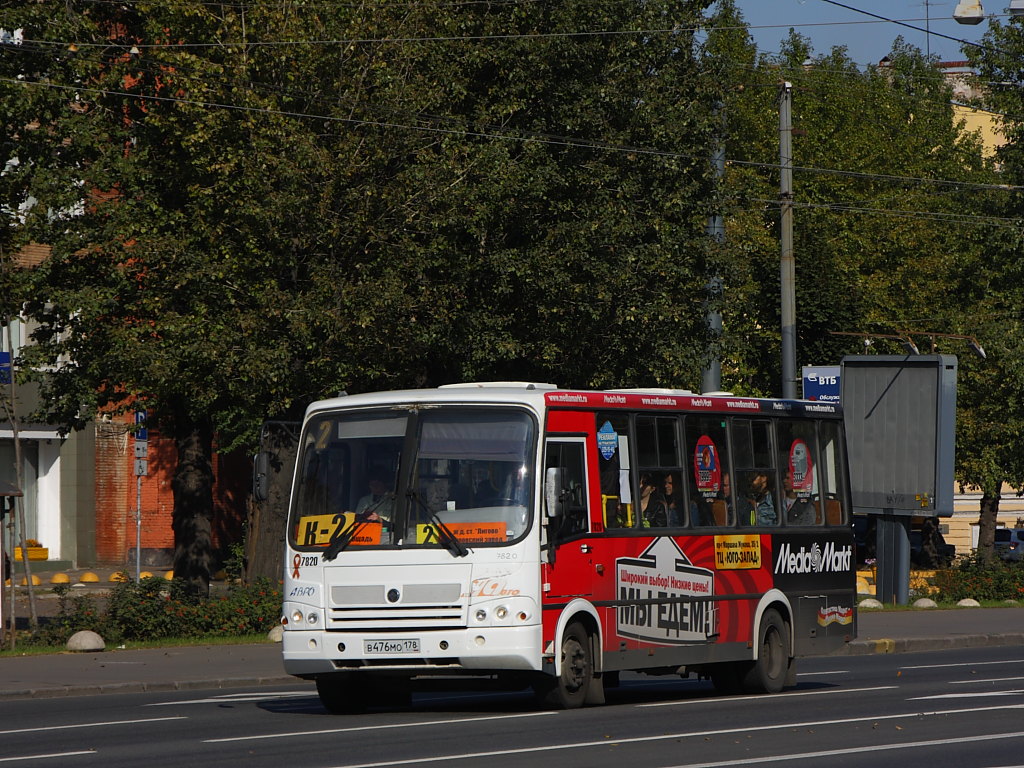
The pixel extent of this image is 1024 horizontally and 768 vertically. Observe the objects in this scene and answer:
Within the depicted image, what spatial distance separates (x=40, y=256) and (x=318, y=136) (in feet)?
57.3

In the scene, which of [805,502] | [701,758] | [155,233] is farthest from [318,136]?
[701,758]

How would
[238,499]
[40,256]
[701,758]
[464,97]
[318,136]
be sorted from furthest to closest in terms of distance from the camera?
1. [238,499]
2. [40,256]
3. [464,97]
4. [318,136]
5. [701,758]

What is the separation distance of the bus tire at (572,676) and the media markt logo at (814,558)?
3472mm

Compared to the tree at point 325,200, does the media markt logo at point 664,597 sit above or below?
below

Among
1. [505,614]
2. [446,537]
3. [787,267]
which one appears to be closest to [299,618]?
[446,537]

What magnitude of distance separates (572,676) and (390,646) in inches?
64.5

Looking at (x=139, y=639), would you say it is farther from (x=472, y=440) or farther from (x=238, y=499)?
(x=238, y=499)

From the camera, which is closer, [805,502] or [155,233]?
[805,502]

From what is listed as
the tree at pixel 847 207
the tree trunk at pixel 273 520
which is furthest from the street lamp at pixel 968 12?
the tree at pixel 847 207

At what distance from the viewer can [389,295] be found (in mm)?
24188

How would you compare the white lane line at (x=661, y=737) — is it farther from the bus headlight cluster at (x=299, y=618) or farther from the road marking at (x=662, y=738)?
the bus headlight cluster at (x=299, y=618)

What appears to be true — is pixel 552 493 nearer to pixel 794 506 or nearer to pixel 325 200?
pixel 794 506

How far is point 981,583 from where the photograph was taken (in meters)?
35.4

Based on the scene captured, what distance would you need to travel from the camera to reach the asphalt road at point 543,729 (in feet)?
36.9
